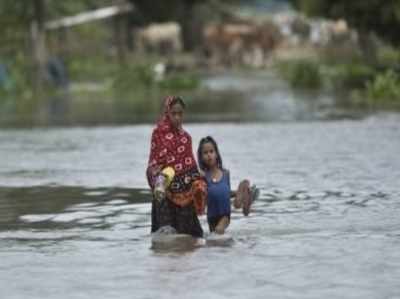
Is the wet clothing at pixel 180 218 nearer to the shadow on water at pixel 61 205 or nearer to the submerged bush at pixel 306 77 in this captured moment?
the shadow on water at pixel 61 205

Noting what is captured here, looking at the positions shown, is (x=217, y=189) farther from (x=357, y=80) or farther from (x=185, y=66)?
(x=185, y=66)

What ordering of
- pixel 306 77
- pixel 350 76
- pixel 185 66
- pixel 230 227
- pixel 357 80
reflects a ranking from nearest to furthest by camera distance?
pixel 230 227 < pixel 357 80 < pixel 350 76 < pixel 306 77 < pixel 185 66

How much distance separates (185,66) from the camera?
221 ft

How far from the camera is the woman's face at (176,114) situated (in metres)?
12.5

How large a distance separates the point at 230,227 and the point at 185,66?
53.6m

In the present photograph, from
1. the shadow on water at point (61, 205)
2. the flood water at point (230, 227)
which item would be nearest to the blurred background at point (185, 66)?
the flood water at point (230, 227)

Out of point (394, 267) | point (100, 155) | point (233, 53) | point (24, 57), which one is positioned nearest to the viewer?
point (394, 267)

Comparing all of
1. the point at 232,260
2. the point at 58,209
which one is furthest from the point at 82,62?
the point at 232,260

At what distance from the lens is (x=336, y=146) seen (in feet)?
77.3

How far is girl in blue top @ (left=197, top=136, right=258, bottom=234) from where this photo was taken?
42.1 feet

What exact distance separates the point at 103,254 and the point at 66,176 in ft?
25.5

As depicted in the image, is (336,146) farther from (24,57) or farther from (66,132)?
(24,57)

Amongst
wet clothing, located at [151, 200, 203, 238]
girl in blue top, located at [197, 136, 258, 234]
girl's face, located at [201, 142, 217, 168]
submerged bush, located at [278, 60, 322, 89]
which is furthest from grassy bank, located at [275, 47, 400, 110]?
wet clothing, located at [151, 200, 203, 238]

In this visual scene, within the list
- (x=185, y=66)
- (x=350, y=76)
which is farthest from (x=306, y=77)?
(x=185, y=66)
